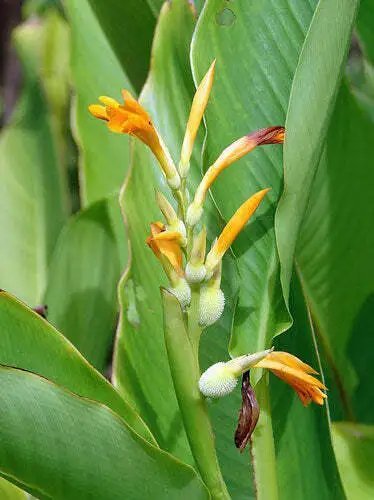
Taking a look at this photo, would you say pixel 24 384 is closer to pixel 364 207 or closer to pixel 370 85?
pixel 364 207

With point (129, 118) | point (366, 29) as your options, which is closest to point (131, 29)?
point (366, 29)

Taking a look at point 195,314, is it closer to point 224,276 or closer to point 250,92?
point 224,276

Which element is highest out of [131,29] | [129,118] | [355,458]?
[131,29]

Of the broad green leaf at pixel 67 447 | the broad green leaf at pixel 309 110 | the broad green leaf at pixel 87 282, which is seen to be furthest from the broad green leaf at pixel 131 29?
the broad green leaf at pixel 67 447

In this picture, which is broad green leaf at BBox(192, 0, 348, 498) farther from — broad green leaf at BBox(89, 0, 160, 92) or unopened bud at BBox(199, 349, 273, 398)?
broad green leaf at BBox(89, 0, 160, 92)

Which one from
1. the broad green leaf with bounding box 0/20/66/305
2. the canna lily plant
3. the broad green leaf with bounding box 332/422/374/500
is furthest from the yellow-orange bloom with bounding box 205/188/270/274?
the broad green leaf with bounding box 0/20/66/305

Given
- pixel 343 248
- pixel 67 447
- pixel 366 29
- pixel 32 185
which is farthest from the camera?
pixel 32 185

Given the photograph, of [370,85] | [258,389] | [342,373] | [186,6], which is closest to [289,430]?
[258,389]
